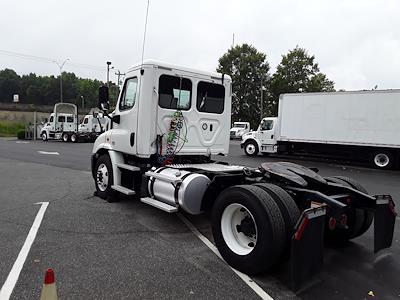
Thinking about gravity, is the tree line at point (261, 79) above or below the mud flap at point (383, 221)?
above

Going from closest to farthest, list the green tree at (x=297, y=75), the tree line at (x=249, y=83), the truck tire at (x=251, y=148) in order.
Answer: the truck tire at (x=251, y=148)
the green tree at (x=297, y=75)
the tree line at (x=249, y=83)

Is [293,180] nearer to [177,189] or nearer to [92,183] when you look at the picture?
[177,189]

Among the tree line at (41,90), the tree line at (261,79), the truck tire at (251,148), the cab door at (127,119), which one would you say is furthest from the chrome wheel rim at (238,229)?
the tree line at (41,90)

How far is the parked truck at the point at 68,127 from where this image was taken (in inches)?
1284

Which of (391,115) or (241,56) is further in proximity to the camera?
(241,56)

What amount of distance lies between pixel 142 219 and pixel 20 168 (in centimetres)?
853

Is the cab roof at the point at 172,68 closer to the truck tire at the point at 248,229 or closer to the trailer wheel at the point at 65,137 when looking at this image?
the truck tire at the point at 248,229

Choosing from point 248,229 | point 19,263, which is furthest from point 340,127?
point 19,263

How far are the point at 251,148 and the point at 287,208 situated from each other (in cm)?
1732

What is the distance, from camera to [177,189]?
18.3ft

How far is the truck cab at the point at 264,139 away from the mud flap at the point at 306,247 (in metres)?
16.7

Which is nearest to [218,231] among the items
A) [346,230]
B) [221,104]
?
[346,230]

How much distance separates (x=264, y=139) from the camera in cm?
2080

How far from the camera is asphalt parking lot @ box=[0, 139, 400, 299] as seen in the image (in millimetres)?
3750
